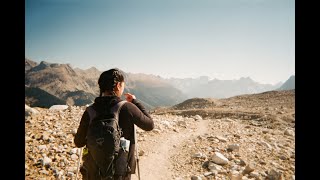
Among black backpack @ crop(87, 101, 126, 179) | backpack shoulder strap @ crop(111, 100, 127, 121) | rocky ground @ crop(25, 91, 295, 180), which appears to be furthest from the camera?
rocky ground @ crop(25, 91, 295, 180)

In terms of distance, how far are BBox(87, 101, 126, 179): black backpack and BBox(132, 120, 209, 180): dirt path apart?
13.3 feet

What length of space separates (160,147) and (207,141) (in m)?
2.30

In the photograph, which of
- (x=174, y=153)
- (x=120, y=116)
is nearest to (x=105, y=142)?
(x=120, y=116)

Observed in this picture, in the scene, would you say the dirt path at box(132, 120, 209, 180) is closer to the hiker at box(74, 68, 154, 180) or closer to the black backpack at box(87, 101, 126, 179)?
the hiker at box(74, 68, 154, 180)

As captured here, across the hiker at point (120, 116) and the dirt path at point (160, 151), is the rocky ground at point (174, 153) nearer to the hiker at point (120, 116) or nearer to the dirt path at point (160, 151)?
the dirt path at point (160, 151)

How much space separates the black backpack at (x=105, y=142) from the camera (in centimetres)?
378

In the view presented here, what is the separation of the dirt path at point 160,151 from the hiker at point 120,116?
149 inches

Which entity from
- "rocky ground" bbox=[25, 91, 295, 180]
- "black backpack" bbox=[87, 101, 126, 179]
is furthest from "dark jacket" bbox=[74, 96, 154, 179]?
"rocky ground" bbox=[25, 91, 295, 180]

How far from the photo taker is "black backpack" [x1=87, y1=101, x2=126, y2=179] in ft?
12.4
